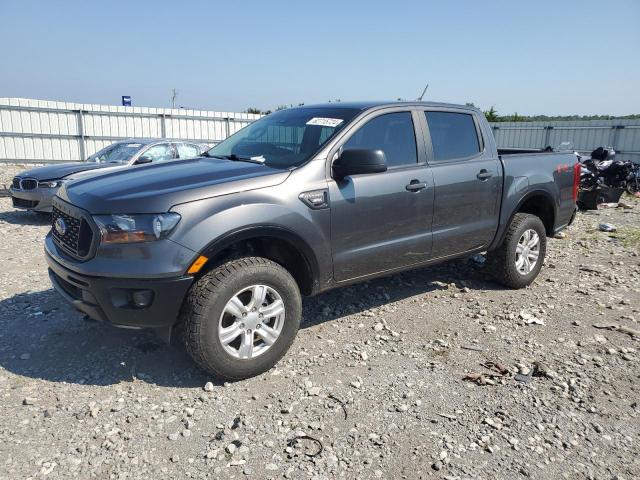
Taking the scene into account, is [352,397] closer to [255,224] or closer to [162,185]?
[255,224]

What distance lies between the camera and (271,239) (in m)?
3.32

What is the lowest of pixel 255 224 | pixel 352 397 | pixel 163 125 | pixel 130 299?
pixel 352 397

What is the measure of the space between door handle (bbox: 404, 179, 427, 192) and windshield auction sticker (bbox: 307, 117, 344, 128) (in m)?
0.76

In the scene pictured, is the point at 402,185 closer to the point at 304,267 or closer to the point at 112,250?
the point at 304,267

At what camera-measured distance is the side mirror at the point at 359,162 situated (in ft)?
10.8

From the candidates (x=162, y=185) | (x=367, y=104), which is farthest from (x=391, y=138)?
(x=162, y=185)

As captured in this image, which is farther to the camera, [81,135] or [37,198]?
[81,135]

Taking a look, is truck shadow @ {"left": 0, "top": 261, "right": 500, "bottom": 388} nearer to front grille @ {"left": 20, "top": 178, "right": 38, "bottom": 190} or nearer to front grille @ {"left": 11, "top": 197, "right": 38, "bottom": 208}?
front grille @ {"left": 11, "top": 197, "right": 38, "bottom": 208}

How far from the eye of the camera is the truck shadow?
10.6 ft

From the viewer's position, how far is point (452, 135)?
444 cm

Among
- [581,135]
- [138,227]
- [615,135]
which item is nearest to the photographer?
[138,227]

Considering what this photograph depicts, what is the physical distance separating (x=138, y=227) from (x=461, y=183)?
2.79 m

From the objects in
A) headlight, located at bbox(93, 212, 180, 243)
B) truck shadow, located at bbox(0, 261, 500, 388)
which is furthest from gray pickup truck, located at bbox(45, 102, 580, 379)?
truck shadow, located at bbox(0, 261, 500, 388)

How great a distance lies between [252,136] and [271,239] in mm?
1296
